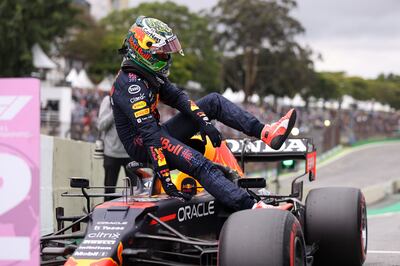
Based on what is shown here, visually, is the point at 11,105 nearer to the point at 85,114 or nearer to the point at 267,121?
the point at 85,114

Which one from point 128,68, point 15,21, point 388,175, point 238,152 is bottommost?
point 388,175

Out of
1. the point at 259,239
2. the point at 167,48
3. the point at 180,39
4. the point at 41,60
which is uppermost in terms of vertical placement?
the point at 180,39

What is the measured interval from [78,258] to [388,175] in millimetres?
18359

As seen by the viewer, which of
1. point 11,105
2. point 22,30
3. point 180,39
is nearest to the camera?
point 11,105

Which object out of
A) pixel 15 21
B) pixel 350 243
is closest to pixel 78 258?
pixel 350 243

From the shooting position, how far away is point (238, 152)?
25.2 feet

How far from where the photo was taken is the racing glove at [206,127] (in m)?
6.09

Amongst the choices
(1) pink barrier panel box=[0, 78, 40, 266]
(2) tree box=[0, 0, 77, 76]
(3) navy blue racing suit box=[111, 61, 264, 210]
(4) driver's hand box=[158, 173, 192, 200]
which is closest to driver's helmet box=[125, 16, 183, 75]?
(3) navy blue racing suit box=[111, 61, 264, 210]

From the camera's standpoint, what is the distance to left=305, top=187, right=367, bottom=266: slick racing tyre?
6473 millimetres

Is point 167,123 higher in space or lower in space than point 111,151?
higher

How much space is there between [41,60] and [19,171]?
128 feet

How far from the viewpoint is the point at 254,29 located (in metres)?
64.5

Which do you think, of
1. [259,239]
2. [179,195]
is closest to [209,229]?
[179,195]

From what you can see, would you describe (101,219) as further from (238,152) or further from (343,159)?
(343,159)
